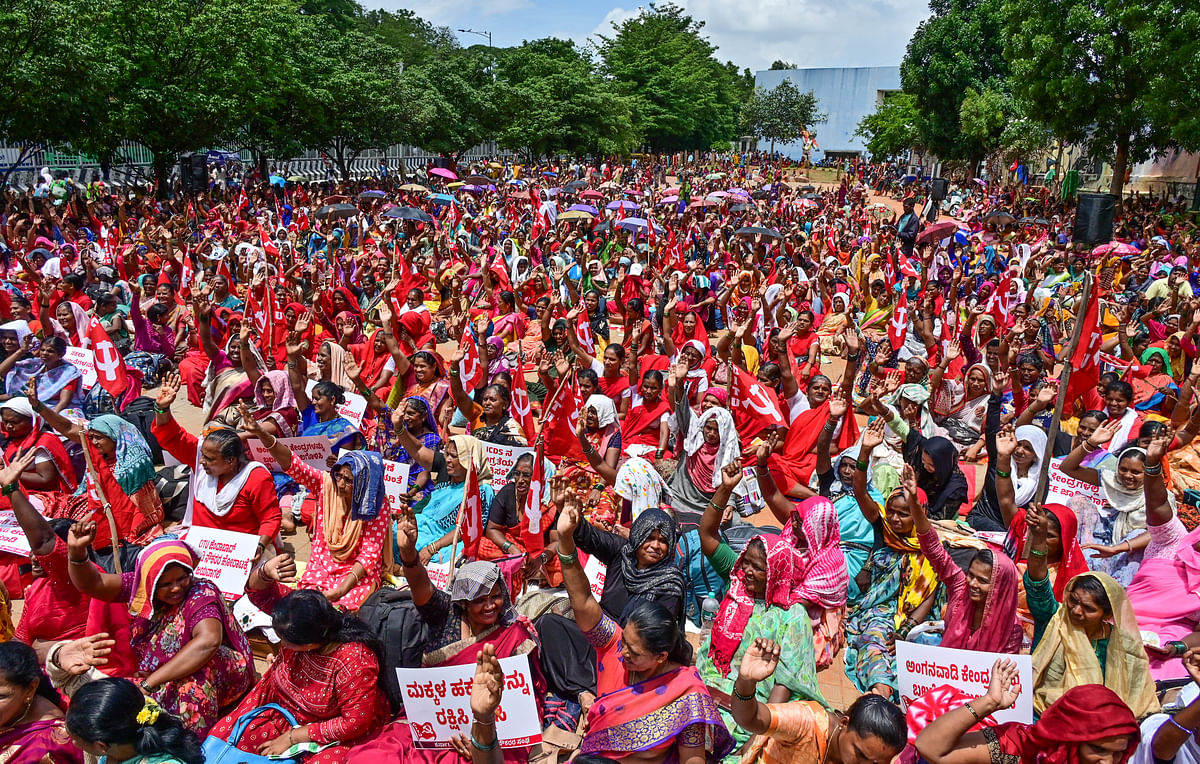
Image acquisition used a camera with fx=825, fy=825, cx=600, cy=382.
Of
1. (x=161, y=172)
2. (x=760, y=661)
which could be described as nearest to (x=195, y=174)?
(x=161, y=172)

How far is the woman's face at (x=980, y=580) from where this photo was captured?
3518 millimetres

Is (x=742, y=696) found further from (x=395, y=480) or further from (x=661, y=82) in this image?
(x=661, y=82)

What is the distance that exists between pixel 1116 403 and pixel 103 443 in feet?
22.0

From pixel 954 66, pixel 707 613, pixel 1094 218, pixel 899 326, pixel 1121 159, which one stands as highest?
pixel 954 66

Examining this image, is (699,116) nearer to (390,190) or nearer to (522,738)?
(390,190)

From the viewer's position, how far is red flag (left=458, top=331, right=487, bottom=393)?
6781 millimetres

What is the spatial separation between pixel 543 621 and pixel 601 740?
4.82 ft

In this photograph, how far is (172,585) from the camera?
3.33 m

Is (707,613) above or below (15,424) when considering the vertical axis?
below

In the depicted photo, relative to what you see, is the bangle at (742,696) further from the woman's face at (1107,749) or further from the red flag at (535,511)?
the red flag at (535,511)

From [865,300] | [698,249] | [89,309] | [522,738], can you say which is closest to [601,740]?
[522,738]

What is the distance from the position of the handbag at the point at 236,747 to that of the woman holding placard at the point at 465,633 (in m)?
0.34

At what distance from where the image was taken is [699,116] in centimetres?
5853

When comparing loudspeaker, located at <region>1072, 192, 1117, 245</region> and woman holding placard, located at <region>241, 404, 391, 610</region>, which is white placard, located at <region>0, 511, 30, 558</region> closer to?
woman holding placard, located at <region>241, 404, 391, 610</region>
